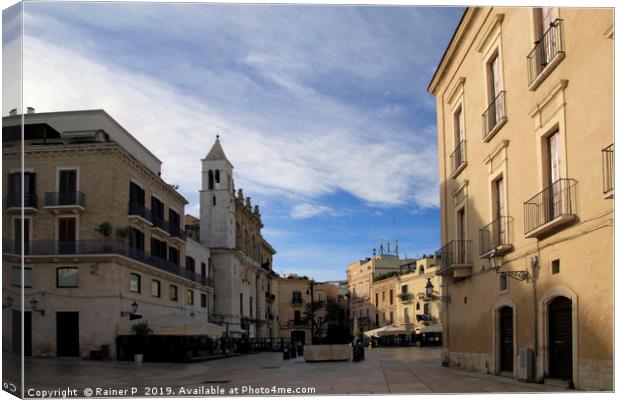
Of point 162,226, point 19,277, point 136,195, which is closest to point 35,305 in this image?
point 19,277

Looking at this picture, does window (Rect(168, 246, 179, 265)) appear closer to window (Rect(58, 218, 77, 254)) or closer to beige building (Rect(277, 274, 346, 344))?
beige building (Rect(277, 274, 346, 344))

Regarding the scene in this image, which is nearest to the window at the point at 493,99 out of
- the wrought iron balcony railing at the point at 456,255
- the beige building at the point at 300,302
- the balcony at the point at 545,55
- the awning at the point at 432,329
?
the balcony at the point at 545,55

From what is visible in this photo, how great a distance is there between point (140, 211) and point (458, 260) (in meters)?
6.80

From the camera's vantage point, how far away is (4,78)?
39.2ft

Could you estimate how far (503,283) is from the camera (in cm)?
1420

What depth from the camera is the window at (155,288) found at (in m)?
18.0

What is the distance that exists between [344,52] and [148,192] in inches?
216

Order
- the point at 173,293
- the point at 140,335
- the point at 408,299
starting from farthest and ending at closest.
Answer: the point at 173,293 → the point at 408,299 → the point at 140,335

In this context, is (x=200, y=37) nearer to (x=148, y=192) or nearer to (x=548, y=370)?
(x=148, y=192)

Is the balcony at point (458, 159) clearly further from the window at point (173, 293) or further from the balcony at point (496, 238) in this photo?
the window at point (173, 293)

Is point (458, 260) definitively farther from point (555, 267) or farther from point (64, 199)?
point (64, 199)

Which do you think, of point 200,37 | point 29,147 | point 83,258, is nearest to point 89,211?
point 83,258

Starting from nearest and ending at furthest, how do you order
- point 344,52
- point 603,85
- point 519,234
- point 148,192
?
point 603,85, point 344,52, point 519,234, point 148,192

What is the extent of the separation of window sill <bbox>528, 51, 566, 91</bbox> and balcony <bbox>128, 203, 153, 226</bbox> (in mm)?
7967
